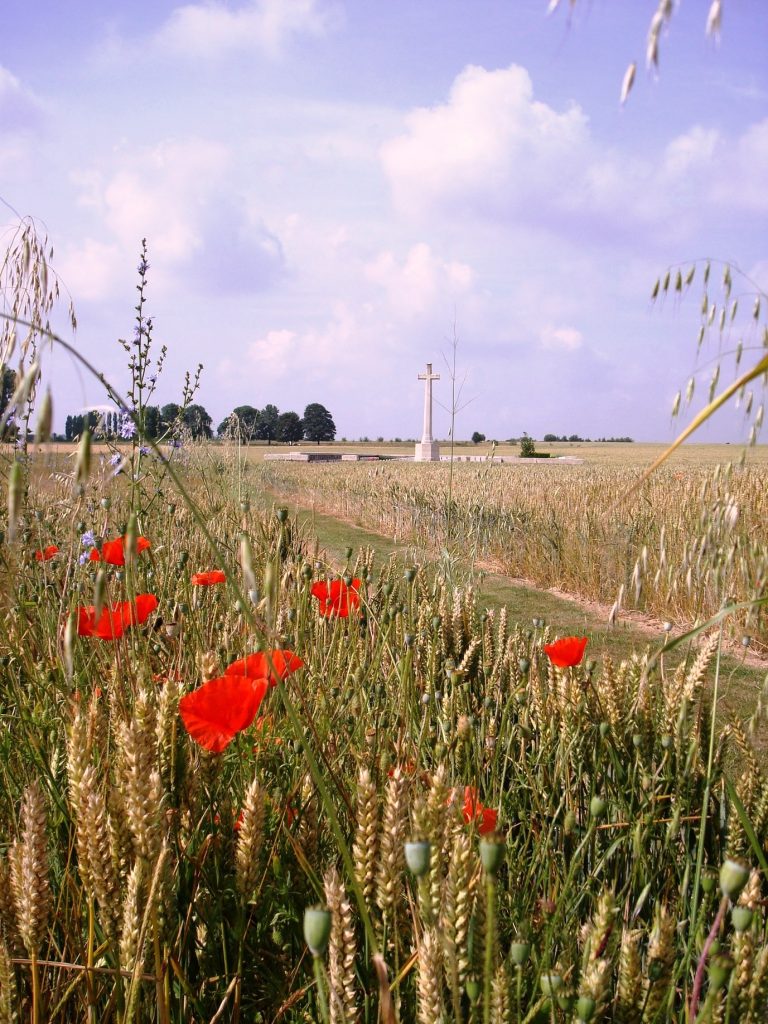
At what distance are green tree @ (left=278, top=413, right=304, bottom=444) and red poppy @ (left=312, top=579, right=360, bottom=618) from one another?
77.7 metres

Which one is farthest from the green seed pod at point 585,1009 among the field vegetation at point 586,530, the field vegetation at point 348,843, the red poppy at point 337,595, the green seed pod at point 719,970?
the field vegetation at point 586,530

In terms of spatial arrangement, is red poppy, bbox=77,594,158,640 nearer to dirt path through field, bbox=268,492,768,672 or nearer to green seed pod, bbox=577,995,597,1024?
green seed pod, bbox=577,995,597,1024

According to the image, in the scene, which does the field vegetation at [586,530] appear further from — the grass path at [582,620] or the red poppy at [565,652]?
the red poppy at [565,652]

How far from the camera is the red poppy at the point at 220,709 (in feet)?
3.38

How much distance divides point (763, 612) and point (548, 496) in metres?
4.65

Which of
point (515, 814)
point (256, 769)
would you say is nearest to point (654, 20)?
point (256, 769)

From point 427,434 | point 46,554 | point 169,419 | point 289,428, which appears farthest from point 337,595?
point 289,428

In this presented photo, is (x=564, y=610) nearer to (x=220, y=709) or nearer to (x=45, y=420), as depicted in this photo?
(x=220, y=709)

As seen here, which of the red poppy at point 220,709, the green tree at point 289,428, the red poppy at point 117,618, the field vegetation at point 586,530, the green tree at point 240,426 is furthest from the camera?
the green tree at point 289,428

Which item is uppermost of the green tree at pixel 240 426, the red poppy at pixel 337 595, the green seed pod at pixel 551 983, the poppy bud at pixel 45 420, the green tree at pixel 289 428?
the green tree at pixel 289 428

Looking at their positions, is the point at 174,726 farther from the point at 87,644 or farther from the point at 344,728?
the point at 87,644

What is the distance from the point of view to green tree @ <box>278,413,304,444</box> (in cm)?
8006

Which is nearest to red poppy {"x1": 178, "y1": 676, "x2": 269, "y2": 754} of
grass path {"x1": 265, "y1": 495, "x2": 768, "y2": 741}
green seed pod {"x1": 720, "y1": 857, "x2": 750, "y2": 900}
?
green seed pod {"x1": 720, "y1": 857, "x2": 750, "y2": 900}

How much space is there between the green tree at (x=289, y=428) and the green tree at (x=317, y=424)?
119 centimetres
